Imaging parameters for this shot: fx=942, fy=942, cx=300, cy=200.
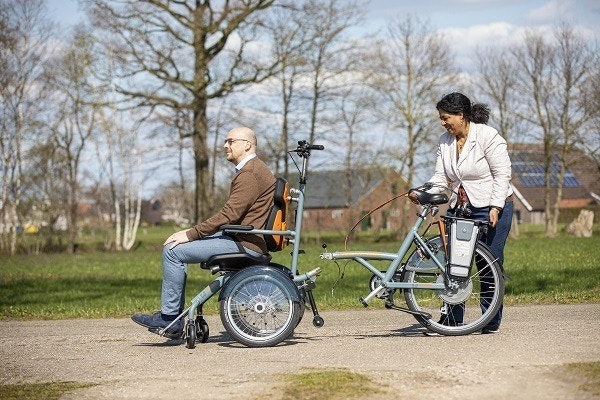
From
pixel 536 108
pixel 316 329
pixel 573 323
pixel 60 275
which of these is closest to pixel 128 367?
pixel 316 329

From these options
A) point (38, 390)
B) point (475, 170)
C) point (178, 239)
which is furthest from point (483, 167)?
point (38, 390)

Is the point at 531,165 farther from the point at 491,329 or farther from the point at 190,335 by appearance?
the point at 190,335

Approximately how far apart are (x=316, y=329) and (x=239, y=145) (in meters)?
1.91

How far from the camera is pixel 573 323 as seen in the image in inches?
300

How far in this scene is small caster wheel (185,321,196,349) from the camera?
714cm

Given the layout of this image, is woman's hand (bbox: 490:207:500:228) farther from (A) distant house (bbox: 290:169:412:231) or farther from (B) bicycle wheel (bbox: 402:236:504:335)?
(A) distant house (bbox: 290:169:412:231)

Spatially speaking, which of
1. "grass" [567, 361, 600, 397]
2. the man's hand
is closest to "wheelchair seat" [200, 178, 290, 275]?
the man's hand

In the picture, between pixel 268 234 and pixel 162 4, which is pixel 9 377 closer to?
pixel 268 234

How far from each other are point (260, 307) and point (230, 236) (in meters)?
0.60

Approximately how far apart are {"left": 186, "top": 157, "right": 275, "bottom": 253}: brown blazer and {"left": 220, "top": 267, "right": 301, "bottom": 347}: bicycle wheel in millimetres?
253

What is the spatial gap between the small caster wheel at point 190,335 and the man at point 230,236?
0.14 m

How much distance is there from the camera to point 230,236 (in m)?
7.27

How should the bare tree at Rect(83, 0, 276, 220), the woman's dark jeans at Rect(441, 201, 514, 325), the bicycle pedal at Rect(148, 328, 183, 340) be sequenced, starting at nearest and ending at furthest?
the bicycle pedal at Rect(148, 328, 183, 340)
the woman's dark jeans at Rect(441, 201, 514, 325)
the bare tree at Rect(83, 0, 276, 220)

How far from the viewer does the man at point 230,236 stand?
23.5 ft
